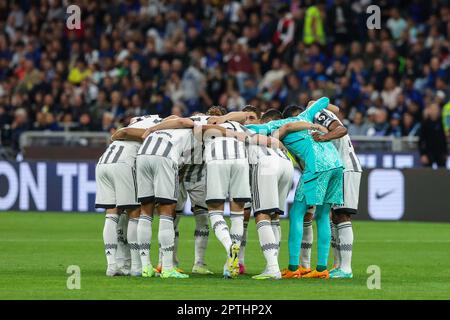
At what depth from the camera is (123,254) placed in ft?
47.4

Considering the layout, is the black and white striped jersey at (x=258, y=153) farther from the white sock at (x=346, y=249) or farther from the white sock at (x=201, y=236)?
the white sock at (x=346, y=249)

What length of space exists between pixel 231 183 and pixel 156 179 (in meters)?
0.89

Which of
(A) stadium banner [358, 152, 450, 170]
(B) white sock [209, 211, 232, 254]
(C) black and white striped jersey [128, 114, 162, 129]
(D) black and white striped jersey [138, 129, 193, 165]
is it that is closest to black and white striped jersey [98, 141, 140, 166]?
(C) black and white striped jersey [128, 114, 162, 129]

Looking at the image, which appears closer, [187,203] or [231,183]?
[231,183]

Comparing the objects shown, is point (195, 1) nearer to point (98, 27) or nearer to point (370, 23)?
point (98, 27)

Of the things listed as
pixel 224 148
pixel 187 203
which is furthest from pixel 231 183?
pixel 187 203

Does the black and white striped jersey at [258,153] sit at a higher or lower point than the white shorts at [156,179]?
higher

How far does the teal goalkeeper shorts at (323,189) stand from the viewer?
1388 centimetres

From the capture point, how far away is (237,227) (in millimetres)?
13820

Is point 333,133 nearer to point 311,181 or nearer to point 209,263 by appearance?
point 311,181

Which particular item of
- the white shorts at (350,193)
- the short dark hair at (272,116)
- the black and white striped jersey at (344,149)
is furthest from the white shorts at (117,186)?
the white shorts at (350,193)

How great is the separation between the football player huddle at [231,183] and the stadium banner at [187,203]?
914 cm

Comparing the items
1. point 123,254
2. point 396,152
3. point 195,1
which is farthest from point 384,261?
point 195,1

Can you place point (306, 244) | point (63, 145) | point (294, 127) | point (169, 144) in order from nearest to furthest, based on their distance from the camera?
1. point (169, 144)
2. point (294, 127)
3. point (306, 244)
4. point (63, 145)
